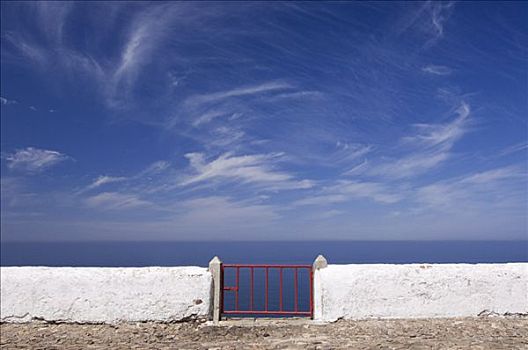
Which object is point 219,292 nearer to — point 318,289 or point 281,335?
point 281,335

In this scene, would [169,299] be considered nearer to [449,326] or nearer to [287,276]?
[449,326]

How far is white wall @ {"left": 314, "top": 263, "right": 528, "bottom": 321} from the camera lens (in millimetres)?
8359

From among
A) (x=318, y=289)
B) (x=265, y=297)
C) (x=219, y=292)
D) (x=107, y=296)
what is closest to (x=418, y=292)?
(x=318, y=289)

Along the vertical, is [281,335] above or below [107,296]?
below

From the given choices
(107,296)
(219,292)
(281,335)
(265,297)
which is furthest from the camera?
(265,297)

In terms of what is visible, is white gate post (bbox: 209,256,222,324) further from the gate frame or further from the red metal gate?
the red metal gate

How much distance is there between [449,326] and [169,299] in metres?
5.47

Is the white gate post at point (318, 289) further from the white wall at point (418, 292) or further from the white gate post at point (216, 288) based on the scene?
the white gate post at point (216, 288)

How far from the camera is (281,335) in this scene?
25.0ft

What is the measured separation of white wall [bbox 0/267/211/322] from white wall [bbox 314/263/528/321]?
2.60 metres

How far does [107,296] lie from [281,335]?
356 centimetres

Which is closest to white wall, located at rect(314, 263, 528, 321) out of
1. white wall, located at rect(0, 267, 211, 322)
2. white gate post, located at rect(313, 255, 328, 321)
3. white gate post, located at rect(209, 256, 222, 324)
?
white gate post, located at rect(313, 255, 328, 321)

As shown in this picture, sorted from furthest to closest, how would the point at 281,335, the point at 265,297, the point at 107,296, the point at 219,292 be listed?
the point at 265,297
the point at 219,292
the point at 107,296
the point at 281,335

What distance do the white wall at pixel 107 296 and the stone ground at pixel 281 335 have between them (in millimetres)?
190
